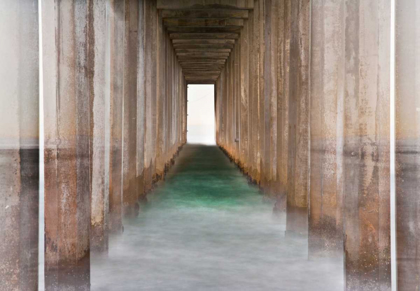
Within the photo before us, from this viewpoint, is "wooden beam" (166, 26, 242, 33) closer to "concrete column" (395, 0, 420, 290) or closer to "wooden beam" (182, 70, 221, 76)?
"wooden beam" (182, 70, 221, 76)

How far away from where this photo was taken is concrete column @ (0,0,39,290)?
365 cm

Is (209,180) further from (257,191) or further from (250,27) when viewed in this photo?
(250,27)

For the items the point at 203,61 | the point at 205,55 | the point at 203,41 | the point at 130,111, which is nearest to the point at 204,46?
the point at 203,41

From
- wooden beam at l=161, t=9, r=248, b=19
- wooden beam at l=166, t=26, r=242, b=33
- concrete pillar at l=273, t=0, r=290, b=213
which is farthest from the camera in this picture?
wooden beam at l=166, t=26, r=242, b=33

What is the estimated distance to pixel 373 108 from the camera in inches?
177

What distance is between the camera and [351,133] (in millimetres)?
4695

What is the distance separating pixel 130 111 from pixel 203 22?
959 centimetres

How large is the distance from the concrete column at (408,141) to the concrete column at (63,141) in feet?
9.84

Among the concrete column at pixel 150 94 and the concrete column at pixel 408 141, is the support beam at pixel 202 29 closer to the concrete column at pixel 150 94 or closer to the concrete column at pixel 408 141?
the concrete column at pixel 150 94

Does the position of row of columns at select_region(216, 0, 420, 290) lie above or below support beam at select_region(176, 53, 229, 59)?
below

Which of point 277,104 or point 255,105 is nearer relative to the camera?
point 277,104

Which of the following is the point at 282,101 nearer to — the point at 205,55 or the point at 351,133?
the point at 351,133

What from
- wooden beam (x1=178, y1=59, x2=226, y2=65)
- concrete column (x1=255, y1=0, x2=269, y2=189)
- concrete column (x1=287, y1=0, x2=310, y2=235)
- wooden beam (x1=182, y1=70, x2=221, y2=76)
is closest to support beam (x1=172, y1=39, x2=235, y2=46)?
wooden beam (x1=178, y1=59, x2=226, y2=65)

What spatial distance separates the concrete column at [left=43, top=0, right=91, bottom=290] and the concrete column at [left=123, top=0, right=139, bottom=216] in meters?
3.62
